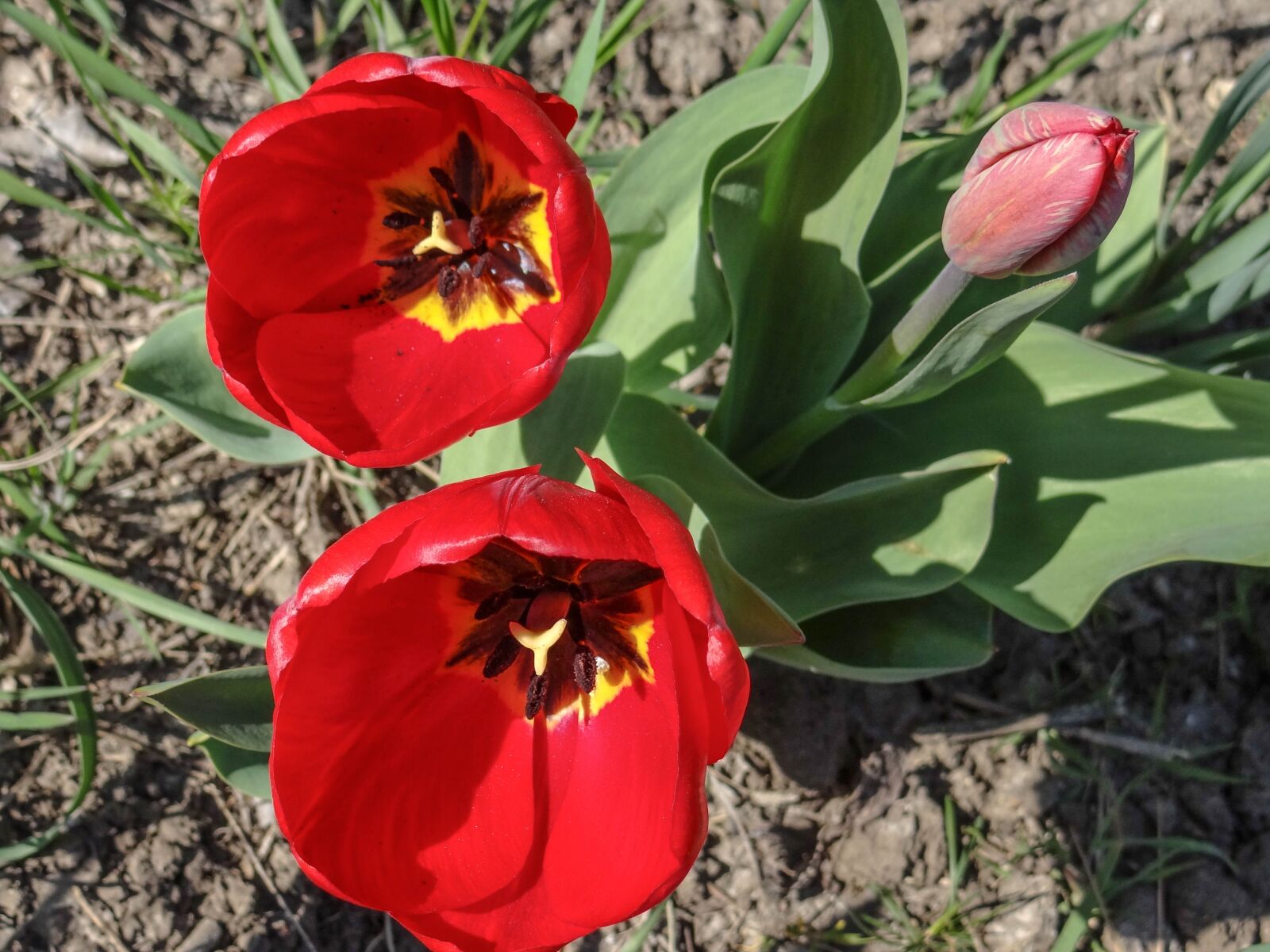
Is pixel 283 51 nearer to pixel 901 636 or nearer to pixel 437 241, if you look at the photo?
pixel 437 241

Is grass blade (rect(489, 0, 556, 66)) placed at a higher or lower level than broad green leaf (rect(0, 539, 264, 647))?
higher

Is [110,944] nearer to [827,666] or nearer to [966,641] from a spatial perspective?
[827,666]

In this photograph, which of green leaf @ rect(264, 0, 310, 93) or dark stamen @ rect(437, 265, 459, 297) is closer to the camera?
dark stamen @ rect(437, 265, 459, 297)

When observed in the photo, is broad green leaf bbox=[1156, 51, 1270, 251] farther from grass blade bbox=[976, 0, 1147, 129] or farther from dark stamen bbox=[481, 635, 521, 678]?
dark stamen bbox=[481, 635, 521, 678]

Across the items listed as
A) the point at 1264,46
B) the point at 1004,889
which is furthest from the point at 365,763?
the point at 1264,46

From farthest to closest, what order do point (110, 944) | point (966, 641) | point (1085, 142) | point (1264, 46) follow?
point (1264, 46)
point (110, 944)
point (966, 641)
point (1085, 142)

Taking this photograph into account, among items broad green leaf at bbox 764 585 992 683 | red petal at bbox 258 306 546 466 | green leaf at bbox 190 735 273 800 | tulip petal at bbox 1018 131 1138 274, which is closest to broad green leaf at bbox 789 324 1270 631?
broad green leaf at bbox 764 585 992 683

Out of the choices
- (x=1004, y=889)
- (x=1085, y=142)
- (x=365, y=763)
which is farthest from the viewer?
(x=1004, y=889)
